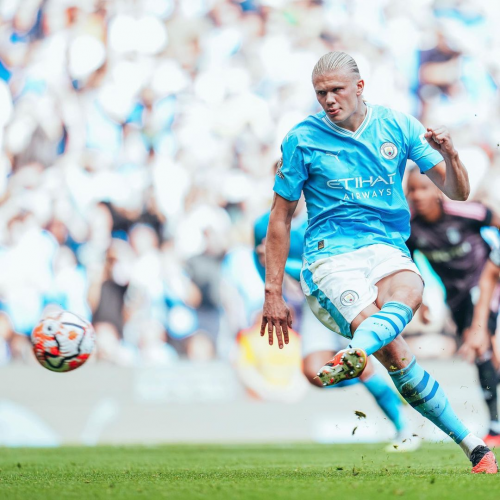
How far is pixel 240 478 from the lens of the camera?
4297 millimetres

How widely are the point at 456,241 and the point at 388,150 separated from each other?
428 cm

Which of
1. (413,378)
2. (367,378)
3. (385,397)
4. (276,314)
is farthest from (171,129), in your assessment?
(413,378)

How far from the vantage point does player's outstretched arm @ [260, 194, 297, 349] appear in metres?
4.41

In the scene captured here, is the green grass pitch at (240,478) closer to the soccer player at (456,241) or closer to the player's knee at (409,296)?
the player's knee at (409,296)

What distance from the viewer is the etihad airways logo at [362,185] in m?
4.44

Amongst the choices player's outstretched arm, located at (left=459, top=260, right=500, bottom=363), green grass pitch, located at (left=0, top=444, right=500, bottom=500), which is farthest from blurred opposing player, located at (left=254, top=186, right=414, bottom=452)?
player's outstretched arm, located at (left=459, top=260, right=500, bottom=363)

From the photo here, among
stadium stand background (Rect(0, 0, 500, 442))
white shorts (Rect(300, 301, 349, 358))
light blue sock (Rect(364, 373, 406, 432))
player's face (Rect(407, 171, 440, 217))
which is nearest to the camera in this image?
light blue sock (Rect(364, 373, 406, 432))

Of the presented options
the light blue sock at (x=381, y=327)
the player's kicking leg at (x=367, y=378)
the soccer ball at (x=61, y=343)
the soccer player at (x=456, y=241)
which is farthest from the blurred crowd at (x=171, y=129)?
the light blue sock at (x=381, y=327)

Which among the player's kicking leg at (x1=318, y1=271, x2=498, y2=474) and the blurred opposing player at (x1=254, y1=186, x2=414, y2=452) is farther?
the blurred opposing player at (x1=254, y1=186, x2=414, y2=452)

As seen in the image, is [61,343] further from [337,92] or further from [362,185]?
[337,92]

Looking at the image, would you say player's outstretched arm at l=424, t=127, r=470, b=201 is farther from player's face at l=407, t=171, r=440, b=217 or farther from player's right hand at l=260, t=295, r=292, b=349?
player's face at l=407, t=171, r=440, b=217

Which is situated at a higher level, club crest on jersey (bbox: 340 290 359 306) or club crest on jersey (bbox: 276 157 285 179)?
club crest on jersey (bbox: 276 157 285 179)

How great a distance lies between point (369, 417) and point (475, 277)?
270cm

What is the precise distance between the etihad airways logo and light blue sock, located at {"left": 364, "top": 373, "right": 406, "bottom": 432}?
289 centimetres
